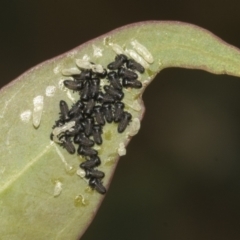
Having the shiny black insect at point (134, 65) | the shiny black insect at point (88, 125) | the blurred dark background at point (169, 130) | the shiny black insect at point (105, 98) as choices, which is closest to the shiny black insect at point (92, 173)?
the shiny black insect at point (88, 125)

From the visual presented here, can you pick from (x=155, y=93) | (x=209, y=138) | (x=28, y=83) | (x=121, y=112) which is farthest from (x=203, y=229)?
(x=28, y=83)

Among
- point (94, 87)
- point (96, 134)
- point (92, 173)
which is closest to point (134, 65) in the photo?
point (94, 87)

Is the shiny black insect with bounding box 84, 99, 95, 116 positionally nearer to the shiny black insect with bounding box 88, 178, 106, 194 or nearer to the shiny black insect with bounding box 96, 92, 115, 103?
the shiny black insect with bounding box 96, 92, 115, 103

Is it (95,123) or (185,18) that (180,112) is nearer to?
(185,18)

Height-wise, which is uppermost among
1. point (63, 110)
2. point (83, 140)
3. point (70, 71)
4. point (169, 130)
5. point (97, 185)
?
point (70, 71)

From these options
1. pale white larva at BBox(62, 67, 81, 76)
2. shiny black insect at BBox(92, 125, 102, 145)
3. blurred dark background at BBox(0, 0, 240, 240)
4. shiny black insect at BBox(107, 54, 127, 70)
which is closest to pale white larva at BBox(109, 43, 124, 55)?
shiny black insect at BBox(107, 54, 127, 70)

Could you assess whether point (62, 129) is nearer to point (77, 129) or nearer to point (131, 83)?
point (77, 129)
